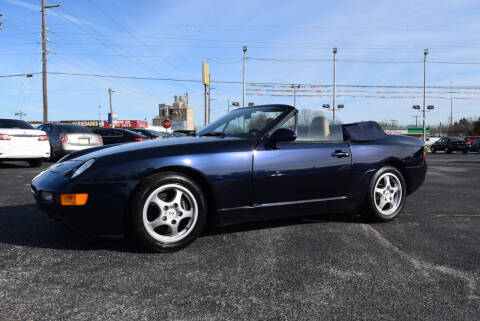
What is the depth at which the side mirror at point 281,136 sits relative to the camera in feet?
10.7

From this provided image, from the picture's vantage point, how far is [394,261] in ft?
8.86

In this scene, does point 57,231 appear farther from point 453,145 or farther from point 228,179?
point 453,145

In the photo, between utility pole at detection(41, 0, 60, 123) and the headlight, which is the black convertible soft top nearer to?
the headlight

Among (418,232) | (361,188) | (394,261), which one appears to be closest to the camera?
(394,261)

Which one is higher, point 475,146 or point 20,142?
point 20,142

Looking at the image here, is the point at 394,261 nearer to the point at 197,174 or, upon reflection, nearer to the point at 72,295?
the point at 197,174

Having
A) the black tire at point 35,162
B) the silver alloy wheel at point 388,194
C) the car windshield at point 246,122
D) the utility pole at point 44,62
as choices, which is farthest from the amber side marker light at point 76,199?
the utility pole at point 44,62

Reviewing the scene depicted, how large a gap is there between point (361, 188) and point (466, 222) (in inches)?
51.3

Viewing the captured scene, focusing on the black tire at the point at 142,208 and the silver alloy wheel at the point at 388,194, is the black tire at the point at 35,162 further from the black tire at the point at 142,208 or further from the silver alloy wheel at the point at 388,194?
the silver alloy wheel at the point at 388,194

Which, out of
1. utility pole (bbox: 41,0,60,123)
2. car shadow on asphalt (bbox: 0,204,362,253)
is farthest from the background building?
car shadow on asphalt (bbox: 0,204,362,253)

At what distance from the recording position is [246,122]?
376 cm

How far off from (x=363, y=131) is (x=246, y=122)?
52.0 inches

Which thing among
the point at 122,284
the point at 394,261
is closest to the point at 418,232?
the point at 394,261

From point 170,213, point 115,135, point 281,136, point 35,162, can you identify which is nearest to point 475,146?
point 115,135
